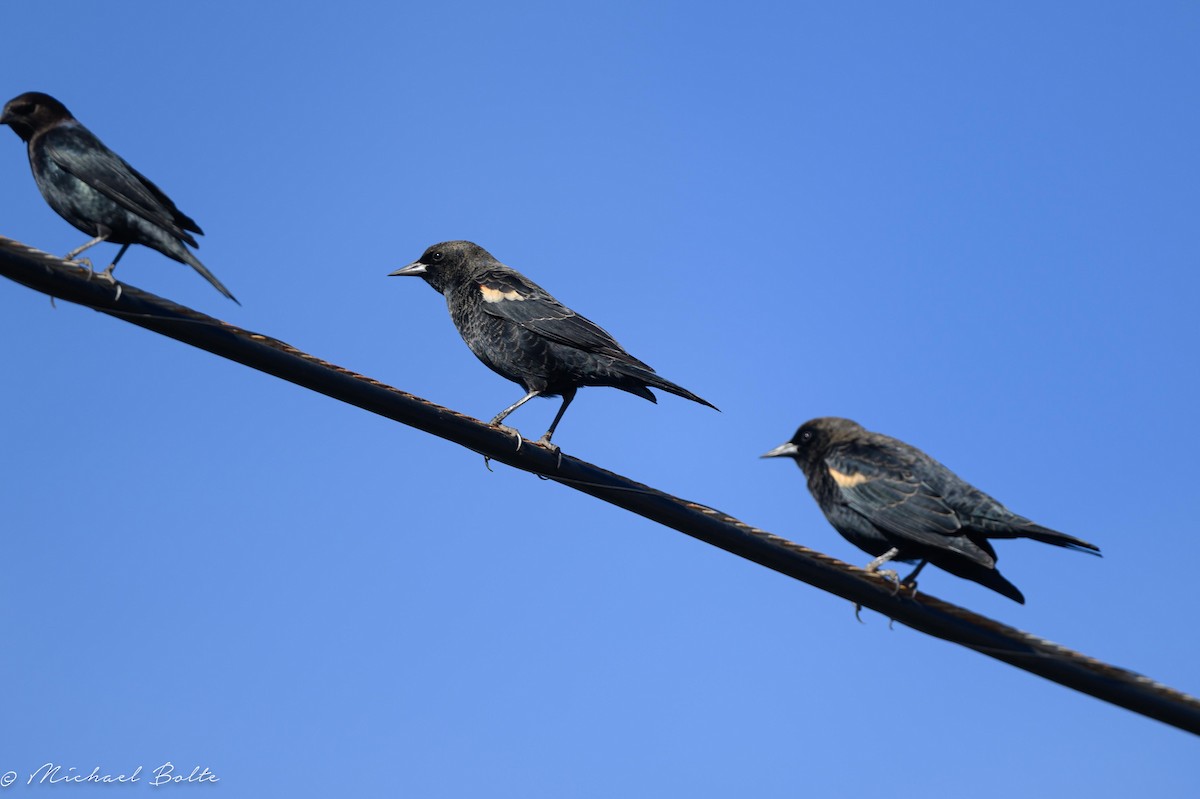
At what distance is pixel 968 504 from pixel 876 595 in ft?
6.86

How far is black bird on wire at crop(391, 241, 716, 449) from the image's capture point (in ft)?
30.3

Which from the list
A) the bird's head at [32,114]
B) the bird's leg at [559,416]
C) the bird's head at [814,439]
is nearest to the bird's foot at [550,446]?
the bird's leg at [559,416]

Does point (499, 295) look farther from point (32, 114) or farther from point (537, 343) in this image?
point (32, 114)

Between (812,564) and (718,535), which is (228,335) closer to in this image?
(718,535)

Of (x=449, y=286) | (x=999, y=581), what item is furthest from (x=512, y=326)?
(x=999, y=581)

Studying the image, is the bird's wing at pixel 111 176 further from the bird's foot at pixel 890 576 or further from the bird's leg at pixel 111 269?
A: the bird's foot at pixel 890 576

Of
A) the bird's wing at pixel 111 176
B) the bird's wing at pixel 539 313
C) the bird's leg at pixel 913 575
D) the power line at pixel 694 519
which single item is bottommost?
the power line at pixel 694 519

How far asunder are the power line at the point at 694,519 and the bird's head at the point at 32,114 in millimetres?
3103

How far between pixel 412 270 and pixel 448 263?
36cm

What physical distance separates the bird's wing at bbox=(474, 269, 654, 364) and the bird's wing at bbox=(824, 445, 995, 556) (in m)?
1.60

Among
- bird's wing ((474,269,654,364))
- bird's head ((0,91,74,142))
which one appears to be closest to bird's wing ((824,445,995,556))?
bird's wing ((474,269,654,364))

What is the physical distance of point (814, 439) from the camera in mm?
8969

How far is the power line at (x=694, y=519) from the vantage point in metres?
5.54

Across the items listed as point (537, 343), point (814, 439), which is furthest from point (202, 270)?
point (814, 439)
